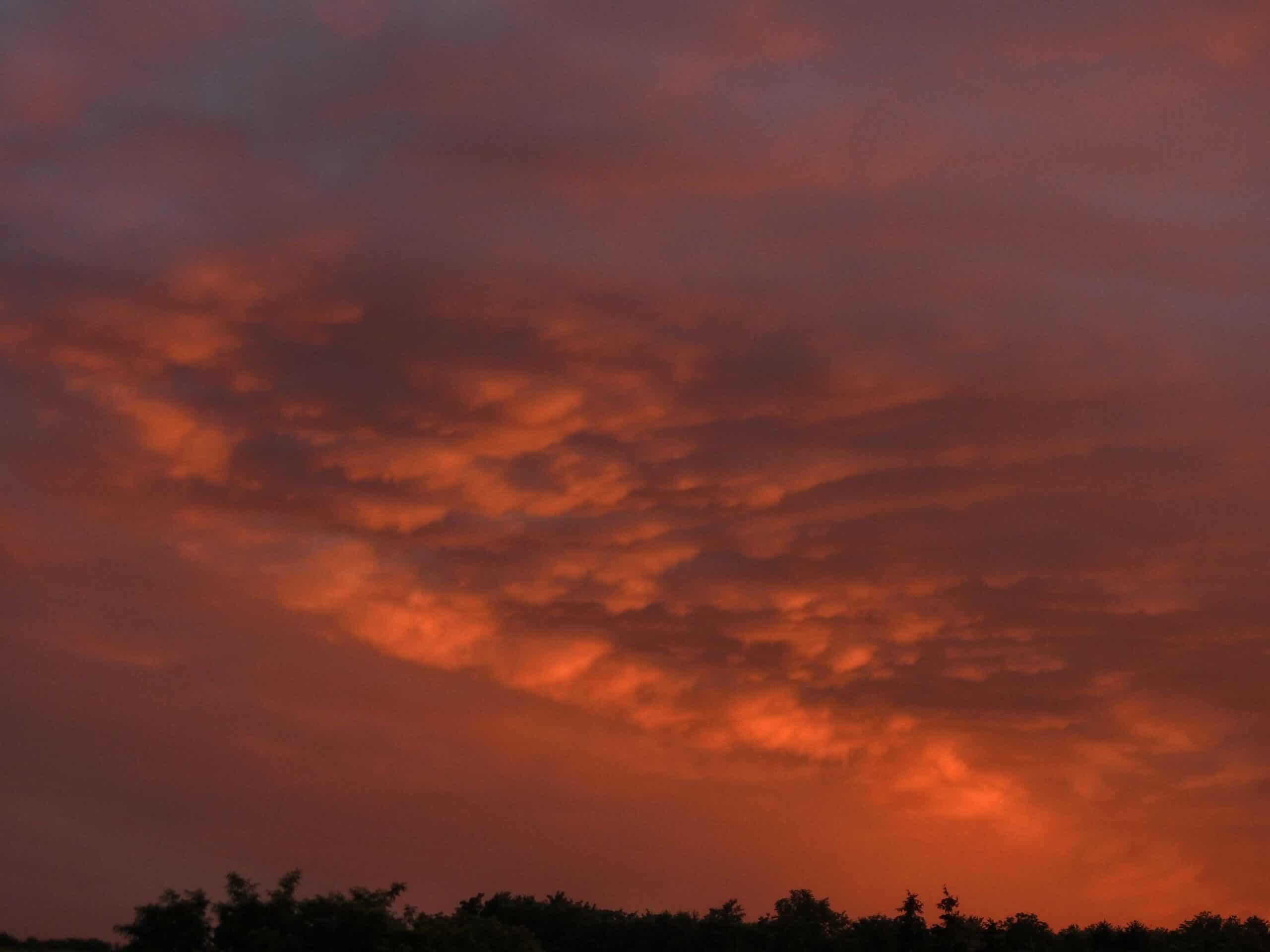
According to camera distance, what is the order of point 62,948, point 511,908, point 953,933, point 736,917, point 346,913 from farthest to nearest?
point 511,908
point 736,917
point 953,933
point 62,948
point 346,913

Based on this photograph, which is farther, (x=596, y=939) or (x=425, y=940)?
(x=596, y=939)

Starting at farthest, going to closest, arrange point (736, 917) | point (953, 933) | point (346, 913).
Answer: point (736, 917), point (953, 933), point (346, 913)

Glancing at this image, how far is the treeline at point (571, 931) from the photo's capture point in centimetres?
7012

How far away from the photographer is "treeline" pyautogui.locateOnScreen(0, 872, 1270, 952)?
70125 millimetres

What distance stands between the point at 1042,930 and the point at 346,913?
167 ft

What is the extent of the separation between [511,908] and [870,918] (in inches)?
1506

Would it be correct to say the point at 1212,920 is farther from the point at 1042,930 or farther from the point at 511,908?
the point at 511,908

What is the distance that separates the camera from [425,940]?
71438 mm

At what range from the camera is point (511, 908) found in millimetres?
132250

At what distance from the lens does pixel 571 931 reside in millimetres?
126250

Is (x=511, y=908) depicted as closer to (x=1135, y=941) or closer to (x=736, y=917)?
(x=736, y=917)

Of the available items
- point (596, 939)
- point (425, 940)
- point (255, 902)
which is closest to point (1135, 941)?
point (596, 939)

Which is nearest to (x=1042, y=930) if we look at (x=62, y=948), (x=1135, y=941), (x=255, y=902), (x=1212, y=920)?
(x=1135, y=941)

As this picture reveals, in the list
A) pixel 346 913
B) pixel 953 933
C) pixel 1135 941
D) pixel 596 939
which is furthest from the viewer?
pixel 596 939
